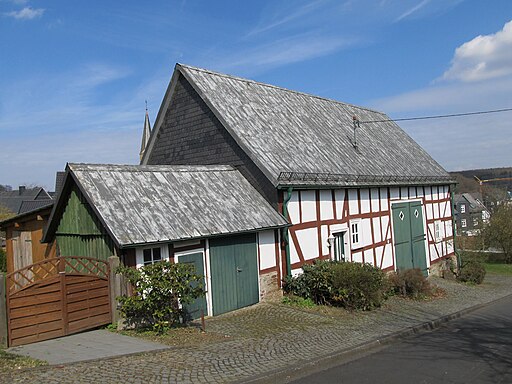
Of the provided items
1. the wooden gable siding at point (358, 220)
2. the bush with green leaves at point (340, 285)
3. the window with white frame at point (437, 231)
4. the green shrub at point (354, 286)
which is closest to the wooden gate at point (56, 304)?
the bush with green leaves at point (340, 285)

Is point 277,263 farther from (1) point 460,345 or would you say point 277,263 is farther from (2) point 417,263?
(2) point 417,263

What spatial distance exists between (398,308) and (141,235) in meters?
9.23

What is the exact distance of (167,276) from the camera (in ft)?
35.4

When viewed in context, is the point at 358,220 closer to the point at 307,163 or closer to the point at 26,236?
the point at 307,163

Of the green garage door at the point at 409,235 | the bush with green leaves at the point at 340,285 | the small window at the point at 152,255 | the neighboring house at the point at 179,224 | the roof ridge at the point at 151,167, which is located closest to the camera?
the neighboring house at the point at 179,224

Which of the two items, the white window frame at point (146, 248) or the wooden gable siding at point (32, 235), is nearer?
the white window frame at point (146, 248)

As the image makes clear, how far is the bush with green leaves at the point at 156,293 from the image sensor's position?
1069 cm

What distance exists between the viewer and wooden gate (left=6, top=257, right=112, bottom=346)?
9.57m

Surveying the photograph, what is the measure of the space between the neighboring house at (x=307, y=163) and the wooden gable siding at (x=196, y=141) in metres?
0.04

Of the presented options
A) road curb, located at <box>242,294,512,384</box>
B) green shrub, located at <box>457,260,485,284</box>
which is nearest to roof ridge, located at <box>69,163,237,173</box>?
road curb, located at <box>242,294,512,384</box>

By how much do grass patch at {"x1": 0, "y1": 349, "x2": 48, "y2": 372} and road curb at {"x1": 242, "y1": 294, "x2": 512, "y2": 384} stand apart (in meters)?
3.36

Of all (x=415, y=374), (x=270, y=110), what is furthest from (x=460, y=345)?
(x=270, y=110)

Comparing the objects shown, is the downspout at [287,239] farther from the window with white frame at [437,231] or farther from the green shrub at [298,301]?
the window with white frame at [437,231]

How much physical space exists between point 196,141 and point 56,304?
9173 millimetres
